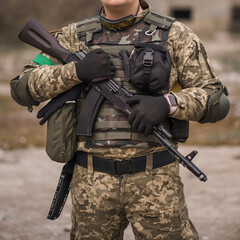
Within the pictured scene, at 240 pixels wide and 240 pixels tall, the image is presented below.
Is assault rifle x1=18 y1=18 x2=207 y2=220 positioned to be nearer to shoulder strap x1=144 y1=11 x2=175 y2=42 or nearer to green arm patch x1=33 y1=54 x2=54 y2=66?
green arm patch x1=33 y1=54 x2=54 y2=66

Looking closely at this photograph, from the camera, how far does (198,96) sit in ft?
7.25

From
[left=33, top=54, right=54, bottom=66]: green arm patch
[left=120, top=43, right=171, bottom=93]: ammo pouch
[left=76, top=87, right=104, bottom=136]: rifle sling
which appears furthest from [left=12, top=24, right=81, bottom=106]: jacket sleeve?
[left=120, top=43, right=171, bottom=93]: ammo pouch

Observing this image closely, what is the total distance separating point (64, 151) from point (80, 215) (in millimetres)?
331

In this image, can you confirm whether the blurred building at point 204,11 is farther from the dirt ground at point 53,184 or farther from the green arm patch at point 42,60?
the green arm patch at point 42,60

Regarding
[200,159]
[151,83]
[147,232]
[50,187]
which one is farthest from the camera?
[200,159]

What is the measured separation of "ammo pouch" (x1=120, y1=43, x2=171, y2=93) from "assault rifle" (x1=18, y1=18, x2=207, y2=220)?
0.10m

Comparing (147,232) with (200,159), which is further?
(200,159)

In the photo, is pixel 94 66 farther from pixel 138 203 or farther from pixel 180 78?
pixel 138 203

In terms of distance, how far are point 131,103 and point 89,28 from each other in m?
0.46

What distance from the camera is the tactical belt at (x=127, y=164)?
2326 millimetres

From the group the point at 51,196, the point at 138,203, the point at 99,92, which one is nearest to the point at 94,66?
the point at 99,92

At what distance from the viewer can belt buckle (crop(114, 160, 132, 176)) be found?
2318mm

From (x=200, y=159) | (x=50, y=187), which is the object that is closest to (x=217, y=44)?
(x=200, y=159)

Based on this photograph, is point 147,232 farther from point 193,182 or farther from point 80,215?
point 193,182
